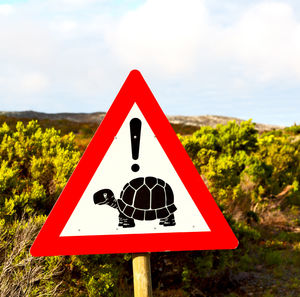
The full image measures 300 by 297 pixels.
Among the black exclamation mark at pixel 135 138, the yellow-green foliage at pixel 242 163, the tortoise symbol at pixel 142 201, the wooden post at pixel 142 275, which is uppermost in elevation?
the yellow-green foliage at pixel 242 163

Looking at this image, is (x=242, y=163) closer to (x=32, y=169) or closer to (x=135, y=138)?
(x=32, y=169)

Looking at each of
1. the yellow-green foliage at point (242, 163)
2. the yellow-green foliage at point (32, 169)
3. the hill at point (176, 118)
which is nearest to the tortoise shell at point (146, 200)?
the yellow-green foliage at point (32, 169)

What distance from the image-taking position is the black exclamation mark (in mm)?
1939

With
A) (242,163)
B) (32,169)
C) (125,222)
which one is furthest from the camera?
(242,163)

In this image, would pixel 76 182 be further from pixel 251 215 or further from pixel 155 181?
pixel 251 215

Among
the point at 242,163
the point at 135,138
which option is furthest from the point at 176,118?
the point at 135,138

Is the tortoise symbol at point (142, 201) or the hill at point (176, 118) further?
the hill at point (176, 118)

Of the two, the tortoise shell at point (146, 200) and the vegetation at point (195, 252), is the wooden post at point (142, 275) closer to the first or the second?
the tortoise shell at point (146, 200)

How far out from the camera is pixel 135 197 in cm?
191

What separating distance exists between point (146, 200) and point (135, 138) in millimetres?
371

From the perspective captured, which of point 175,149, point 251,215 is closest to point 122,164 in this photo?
point 175,149

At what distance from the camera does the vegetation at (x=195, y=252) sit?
354 cm

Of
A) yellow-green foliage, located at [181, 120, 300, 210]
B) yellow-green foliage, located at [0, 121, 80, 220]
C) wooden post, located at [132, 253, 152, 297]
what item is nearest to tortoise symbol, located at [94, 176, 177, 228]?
wooden post, located at [132, 253, 152, 297]

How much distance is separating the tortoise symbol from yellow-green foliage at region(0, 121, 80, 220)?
2.26m
